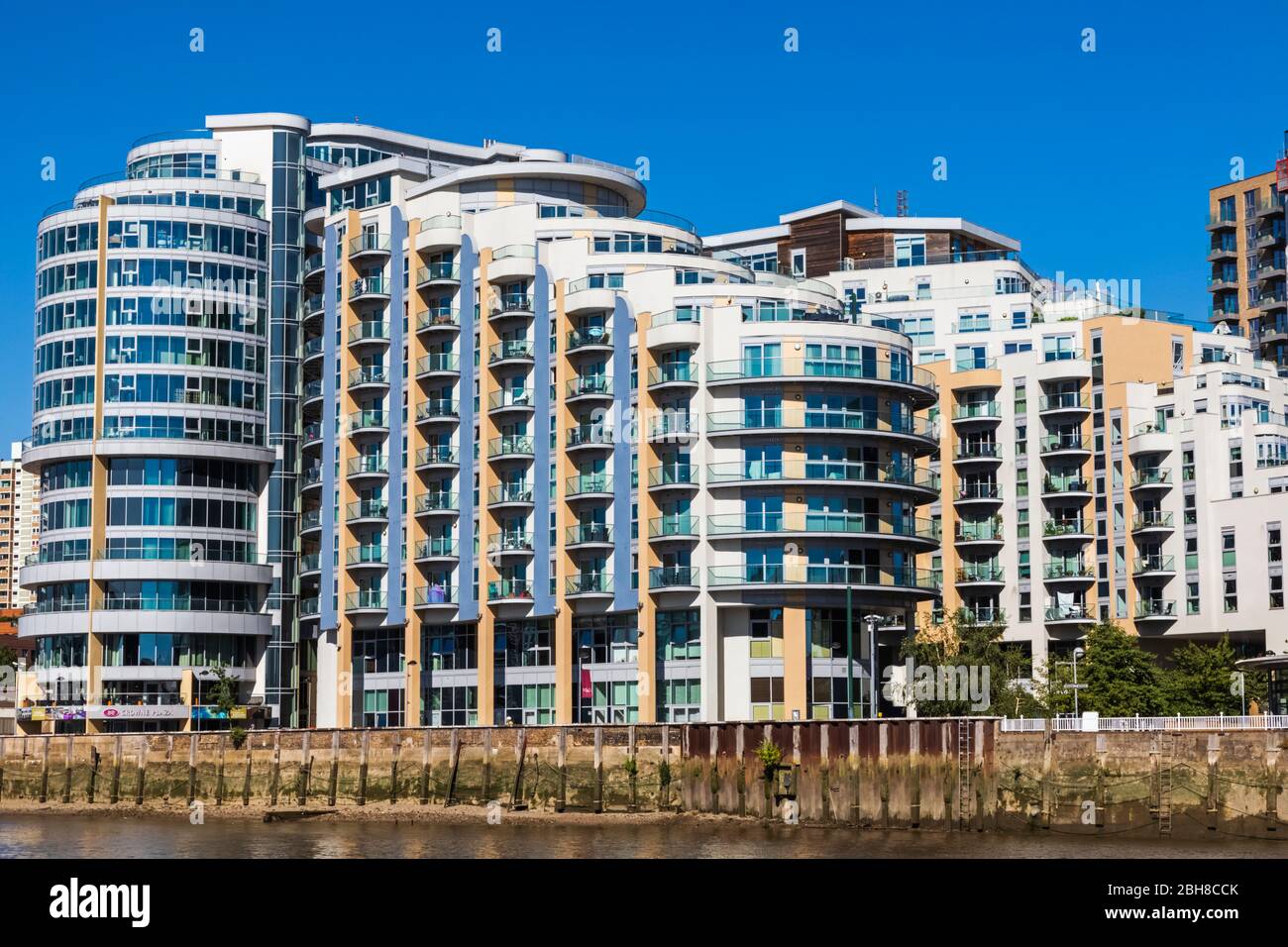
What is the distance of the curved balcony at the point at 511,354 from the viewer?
120863mm

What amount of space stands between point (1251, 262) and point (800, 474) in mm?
102551

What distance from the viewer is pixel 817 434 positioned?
10969 centimetres

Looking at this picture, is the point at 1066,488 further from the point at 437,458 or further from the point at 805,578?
the point at 437,458

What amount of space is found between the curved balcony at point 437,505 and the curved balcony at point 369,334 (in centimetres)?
1228

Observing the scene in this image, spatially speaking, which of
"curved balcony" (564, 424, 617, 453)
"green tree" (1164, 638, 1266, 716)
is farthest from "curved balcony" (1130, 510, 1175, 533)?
"curved balcony" (564, 424, 617, 453)

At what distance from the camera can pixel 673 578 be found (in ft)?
363

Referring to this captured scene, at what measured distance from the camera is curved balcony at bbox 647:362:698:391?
4390 inches

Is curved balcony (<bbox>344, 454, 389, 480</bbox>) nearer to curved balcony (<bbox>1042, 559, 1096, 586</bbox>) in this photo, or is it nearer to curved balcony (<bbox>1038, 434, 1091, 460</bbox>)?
curved balcony (<bbox>1038, 434, 1091, 460</bbox>)

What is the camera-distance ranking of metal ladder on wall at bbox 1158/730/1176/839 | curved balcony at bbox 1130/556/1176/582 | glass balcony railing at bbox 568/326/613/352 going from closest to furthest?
metal ladder on wall at bbox 1158/730/1176/839 → glass balcony railing at bbox 568/326/613/352 → curved balcony at bbox 1130/556/1176/582

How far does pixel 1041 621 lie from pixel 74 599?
73008 mm

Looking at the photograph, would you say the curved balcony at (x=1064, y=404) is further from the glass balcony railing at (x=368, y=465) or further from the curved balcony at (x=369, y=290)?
the curved balcony at (x=369, y=290)

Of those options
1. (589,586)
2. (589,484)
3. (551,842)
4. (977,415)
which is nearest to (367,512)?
(589,484)

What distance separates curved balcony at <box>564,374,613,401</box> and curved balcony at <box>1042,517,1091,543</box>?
43.3 metres

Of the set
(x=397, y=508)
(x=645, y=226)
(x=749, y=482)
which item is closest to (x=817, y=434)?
(x=749, y=482)
